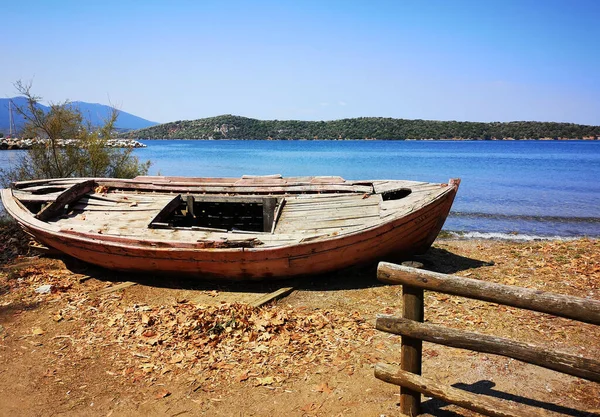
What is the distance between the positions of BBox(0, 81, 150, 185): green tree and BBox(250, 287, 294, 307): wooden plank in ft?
32.3

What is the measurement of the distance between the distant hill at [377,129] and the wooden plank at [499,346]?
109751 mm

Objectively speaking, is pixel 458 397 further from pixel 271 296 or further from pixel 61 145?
pixel 61 145

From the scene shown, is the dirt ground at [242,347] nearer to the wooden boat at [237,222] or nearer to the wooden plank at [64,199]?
the wooden boat at [237,222]

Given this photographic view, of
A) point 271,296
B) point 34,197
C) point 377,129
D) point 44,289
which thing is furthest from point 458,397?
point 377,129

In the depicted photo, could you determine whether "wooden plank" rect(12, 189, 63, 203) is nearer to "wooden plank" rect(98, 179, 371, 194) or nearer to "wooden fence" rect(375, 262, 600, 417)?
"wooden plank" rect(98, 179, 371, 194)

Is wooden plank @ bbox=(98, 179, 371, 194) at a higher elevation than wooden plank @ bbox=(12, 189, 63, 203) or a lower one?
higher

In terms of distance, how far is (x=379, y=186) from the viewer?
8.99m

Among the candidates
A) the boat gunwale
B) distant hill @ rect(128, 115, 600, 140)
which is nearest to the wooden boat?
the boat gunwale

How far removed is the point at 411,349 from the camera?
3.87m

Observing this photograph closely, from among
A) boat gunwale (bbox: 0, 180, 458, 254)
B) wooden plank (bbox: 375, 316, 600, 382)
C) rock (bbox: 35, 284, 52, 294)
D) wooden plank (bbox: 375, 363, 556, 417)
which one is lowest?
rock (bbox: 35, 284, 52, 294)

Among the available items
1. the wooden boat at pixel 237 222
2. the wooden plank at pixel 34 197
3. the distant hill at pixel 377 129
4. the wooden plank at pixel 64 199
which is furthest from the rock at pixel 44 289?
the distant hill at pixel 377 129

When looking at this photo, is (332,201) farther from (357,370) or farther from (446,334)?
(446,334)

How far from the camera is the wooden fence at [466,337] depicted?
10.5 feet

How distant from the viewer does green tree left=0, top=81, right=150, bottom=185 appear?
13180 millimetres
